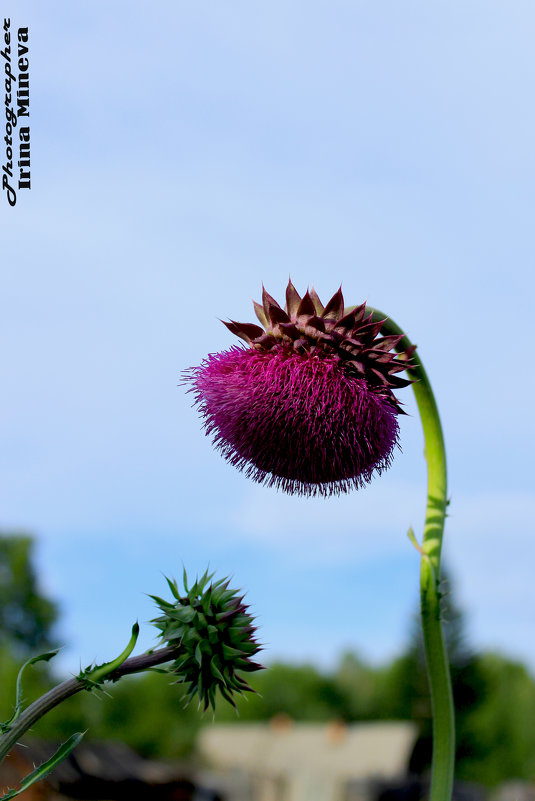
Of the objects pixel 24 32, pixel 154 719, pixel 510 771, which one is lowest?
pixel 510 771

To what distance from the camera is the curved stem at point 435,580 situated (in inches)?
211

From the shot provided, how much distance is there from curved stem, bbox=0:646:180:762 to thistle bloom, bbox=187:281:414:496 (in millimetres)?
1387

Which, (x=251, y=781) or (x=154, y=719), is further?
(x=154, y=719)

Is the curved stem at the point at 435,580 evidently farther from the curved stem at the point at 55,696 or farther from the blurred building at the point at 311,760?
the blurred building at the point at 311,760

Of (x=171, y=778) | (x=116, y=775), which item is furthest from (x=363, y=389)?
(x=171, y=778)

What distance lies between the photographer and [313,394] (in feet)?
17.6

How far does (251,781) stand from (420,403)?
247 feet

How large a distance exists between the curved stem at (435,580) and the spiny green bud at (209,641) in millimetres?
1029

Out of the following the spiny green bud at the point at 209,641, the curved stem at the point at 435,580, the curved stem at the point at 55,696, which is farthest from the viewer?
the curved stem at the point at 435,580

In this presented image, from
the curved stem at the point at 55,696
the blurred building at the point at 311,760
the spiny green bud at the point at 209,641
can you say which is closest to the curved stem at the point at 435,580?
the spiny green bud at the point at 209,641

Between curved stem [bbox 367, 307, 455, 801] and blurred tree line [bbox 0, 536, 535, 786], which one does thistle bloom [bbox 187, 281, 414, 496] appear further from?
blurred tree line [bbox 0, 536, 535, 786]

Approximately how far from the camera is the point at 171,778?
42969 millimetres

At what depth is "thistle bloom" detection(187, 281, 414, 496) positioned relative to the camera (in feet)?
17.7

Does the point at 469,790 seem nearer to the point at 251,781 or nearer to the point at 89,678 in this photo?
the point at 251,781
